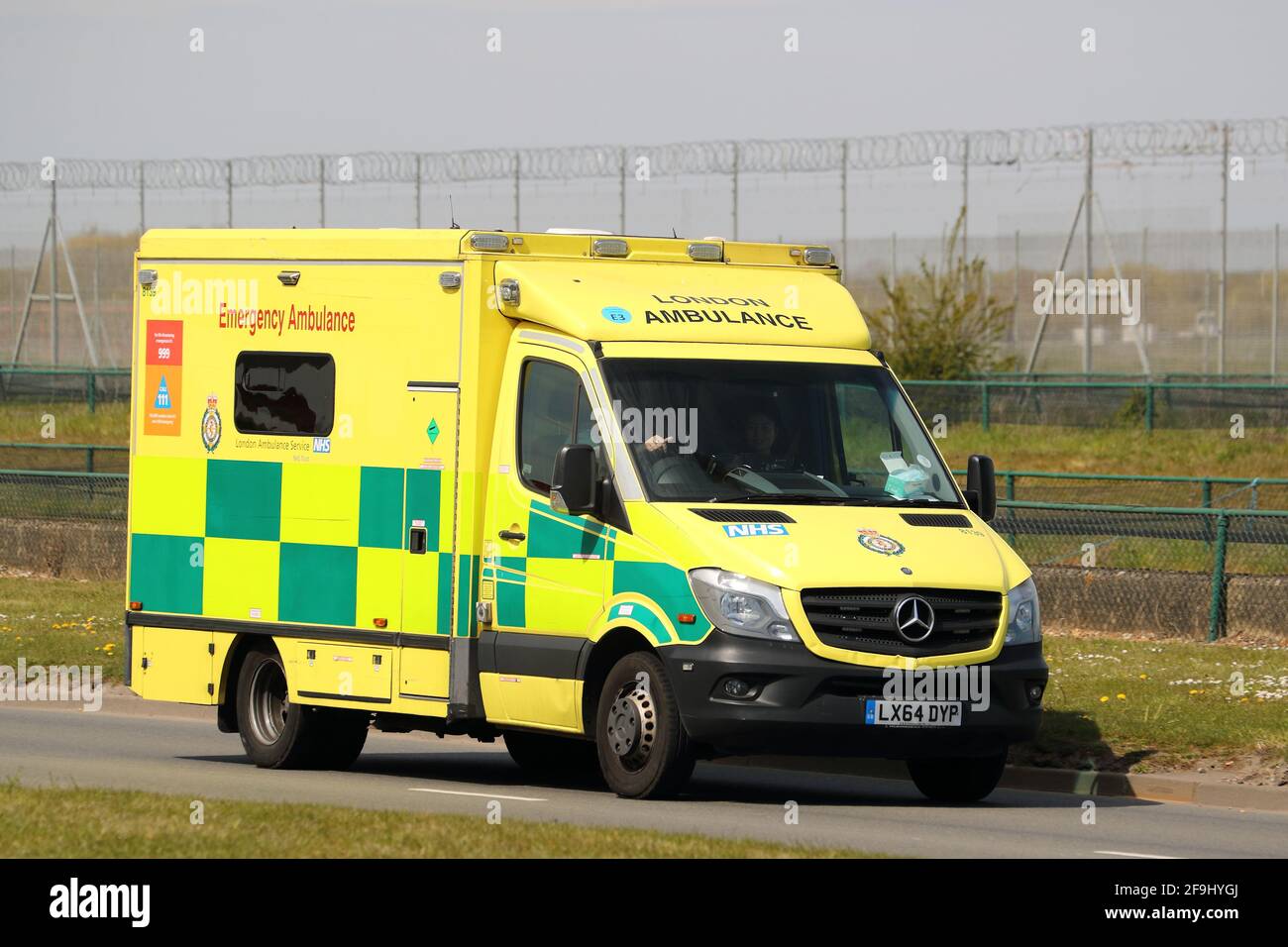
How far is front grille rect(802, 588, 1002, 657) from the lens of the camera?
11.9 metres

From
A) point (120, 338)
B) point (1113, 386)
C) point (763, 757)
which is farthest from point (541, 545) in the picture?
point (120, 338)

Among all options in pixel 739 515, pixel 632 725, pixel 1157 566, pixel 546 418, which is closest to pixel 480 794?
pixel 632 725

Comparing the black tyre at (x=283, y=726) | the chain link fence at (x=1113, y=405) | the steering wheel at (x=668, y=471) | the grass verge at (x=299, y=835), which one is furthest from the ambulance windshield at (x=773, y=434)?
the chain link fence at (x=1113, y=405)

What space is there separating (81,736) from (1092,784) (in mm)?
7238

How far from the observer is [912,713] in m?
12.1

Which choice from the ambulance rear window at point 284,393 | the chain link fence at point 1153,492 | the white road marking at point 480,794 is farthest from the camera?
the chain link fence at point 1153,492

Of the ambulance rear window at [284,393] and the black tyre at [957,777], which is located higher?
the ambulance rear window at [284,393]

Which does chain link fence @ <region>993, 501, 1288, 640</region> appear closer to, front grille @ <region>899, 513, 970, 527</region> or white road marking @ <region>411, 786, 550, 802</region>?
front grille @ <region>899, 513, 970, 527</region>

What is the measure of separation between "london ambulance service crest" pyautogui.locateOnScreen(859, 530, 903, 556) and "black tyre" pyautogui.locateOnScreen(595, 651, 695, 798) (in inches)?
49.9

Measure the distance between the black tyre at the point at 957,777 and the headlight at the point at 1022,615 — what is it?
0.81m

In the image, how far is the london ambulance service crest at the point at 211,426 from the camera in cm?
1471

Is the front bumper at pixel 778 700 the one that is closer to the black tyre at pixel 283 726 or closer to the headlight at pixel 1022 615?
the headlight at pixel 1022 615

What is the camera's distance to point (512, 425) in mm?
13195

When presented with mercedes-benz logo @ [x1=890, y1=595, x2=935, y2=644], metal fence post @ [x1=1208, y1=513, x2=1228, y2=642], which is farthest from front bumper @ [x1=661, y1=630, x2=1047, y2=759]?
metal fence post @ [x1=1208, y1=513, x2=1228, y2=642]
